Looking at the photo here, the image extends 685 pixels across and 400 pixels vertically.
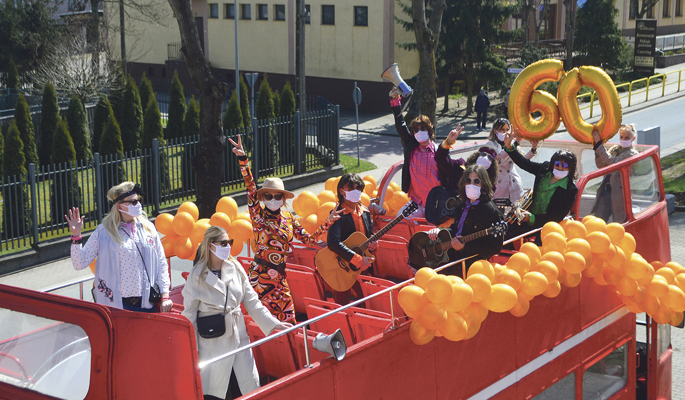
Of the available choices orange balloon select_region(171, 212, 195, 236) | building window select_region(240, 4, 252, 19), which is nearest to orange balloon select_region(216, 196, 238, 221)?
orange balloon select_region(171, 212, 195, 236)

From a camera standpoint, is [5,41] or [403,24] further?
[5,41]

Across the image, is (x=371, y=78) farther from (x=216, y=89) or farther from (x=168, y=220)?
(x=168, y=220)

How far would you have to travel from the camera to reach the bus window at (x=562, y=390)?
5.96 metres

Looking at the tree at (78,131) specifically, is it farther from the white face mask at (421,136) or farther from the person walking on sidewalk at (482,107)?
the person walking on sidewalk at (482,107)

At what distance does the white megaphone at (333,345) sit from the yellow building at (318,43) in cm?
2827

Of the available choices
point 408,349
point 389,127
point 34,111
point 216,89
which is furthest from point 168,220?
point 389,127

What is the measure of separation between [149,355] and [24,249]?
10948 mm

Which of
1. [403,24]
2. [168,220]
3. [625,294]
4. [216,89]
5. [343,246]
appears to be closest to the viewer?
[343,246]

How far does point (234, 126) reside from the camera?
19.6 m

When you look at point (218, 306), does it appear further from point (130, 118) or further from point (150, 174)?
point (130, 118)

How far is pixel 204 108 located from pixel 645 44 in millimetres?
20512

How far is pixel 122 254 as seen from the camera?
525 cm

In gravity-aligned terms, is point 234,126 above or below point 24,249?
above

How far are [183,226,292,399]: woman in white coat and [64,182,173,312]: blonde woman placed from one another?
27.3 inches
